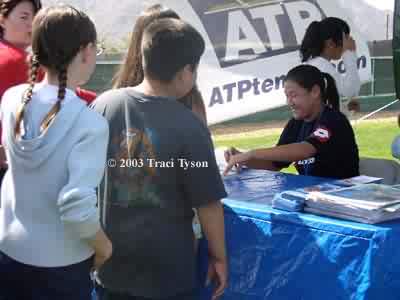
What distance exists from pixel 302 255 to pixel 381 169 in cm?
132

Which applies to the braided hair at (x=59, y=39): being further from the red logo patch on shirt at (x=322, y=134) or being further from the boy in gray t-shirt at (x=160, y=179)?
the red logo patch on shirt at (x=322, y=134)

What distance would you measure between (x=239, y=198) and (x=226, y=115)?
3.17 meters

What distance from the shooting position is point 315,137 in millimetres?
2773

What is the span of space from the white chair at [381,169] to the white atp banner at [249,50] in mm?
2226

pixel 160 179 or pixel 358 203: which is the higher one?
pixel 160 179

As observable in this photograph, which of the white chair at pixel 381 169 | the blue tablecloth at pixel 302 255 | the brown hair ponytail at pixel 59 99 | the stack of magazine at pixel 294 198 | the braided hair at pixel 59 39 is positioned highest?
the braided hair at pixel 59 39

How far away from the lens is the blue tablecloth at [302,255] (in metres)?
1.89

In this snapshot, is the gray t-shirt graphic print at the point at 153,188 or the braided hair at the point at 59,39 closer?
the braided hair at the point at 59,39

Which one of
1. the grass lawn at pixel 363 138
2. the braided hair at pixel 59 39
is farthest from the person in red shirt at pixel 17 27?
the grass lawn at pixel 363 138

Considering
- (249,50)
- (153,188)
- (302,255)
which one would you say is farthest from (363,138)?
(153,188)

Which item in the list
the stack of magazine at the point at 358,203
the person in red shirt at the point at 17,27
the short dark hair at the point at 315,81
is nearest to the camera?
the stack of magazine at the point at 358,203

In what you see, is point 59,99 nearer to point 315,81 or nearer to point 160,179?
point 160,179

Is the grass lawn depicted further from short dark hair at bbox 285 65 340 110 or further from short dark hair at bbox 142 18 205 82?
short dark hair at bbox 142 18 205 82

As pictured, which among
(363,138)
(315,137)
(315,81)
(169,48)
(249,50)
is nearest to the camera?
(169,48)
